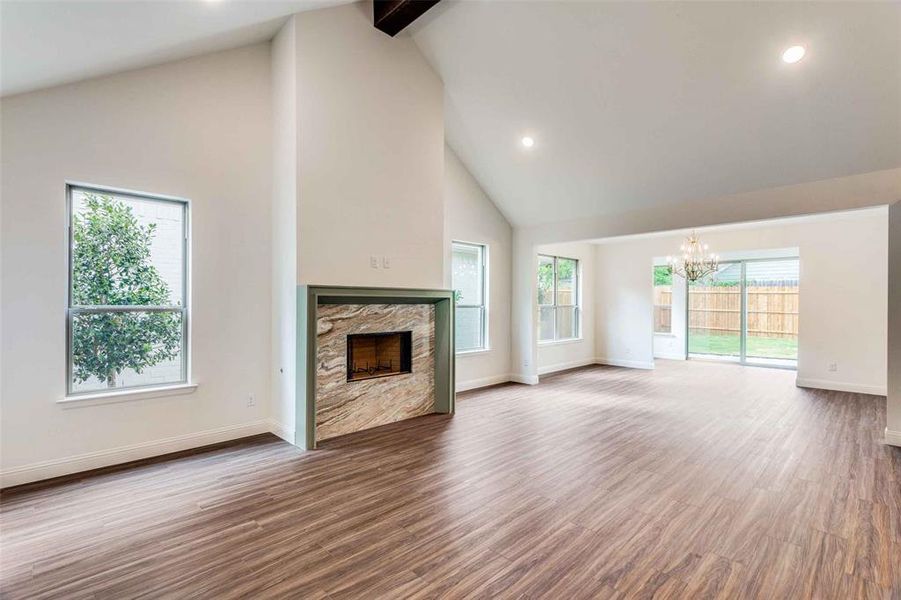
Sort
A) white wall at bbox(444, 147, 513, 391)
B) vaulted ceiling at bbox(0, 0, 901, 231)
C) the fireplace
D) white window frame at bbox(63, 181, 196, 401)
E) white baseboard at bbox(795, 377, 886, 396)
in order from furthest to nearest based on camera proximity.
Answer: white baseboard at bbox(795, 377, 886, 396), white wall at bbox(444, 147, 513, 391), the fireplace, white window frame at bbox(63, 181, 196, 401), vaulted ceiling at bbox(0, 0, 901, 231)

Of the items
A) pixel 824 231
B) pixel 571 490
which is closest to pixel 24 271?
pixel 571 490

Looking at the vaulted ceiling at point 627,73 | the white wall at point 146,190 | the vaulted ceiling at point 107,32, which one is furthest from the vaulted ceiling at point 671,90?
the white wall at point 146,190

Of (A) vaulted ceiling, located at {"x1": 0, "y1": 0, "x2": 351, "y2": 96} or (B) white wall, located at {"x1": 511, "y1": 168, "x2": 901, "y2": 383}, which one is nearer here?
(A) vaulted ceiling, located at {"x1": 0, "y1": 0, "x2": 351, "y2": 96}

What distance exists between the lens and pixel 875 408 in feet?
18.1

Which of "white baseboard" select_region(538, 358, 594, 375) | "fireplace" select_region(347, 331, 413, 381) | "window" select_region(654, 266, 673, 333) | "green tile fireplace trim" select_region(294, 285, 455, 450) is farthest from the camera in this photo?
"window" select_region(654, 266, 673, 333)

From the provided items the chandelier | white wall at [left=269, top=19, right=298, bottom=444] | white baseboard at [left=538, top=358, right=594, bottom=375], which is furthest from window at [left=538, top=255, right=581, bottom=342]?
white wall at [left=269, top=19, right=298, bottom=444]

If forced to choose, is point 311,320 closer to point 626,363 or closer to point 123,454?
point 123,454

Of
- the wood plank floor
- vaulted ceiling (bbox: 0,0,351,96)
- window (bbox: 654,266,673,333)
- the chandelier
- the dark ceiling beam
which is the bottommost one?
the wood plank floor

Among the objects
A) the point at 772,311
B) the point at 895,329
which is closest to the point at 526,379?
the point at 895,329

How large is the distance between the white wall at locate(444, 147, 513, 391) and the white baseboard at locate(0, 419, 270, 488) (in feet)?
10.3

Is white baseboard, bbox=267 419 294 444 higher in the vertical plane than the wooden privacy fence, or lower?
lower

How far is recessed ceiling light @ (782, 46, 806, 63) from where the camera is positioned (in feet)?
11.3

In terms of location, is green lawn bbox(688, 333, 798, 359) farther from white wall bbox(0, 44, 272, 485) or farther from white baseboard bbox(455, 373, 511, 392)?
white wall bbox(0, 44, 272, 485)

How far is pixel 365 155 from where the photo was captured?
14.7ft
